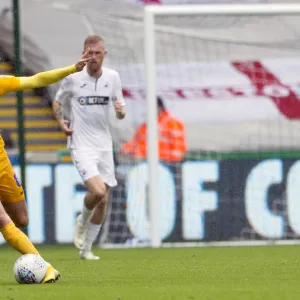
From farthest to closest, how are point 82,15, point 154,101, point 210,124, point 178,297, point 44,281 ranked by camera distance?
point 82,15 → point 210,124 → point 154,101 → point 44,281 → point 178,297

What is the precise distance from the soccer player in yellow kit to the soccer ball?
0.23 ft

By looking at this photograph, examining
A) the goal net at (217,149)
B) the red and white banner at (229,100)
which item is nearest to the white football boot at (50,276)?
the goal net at (217,149)

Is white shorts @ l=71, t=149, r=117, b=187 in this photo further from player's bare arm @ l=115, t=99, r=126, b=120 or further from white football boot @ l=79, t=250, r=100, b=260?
white football boot @ l=79, t=250, r=100, b=260

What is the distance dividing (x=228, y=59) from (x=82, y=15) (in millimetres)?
3059

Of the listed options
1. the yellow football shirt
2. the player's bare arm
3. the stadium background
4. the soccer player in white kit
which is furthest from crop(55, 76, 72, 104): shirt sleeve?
the yellow football shirt

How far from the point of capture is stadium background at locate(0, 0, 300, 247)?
1408 centimetres

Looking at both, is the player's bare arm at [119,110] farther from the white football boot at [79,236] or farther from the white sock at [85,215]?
the white football boot at [79,236]

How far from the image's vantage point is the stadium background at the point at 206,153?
554 inches

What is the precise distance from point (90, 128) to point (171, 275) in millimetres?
3011

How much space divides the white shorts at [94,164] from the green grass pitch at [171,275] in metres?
0.78

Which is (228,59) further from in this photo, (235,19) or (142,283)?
(142,283)

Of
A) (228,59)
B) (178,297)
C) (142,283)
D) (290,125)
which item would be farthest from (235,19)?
(178,297)

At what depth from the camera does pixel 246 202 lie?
46.2 ft

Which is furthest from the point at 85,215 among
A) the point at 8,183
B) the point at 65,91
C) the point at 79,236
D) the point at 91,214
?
the point at 8,183
